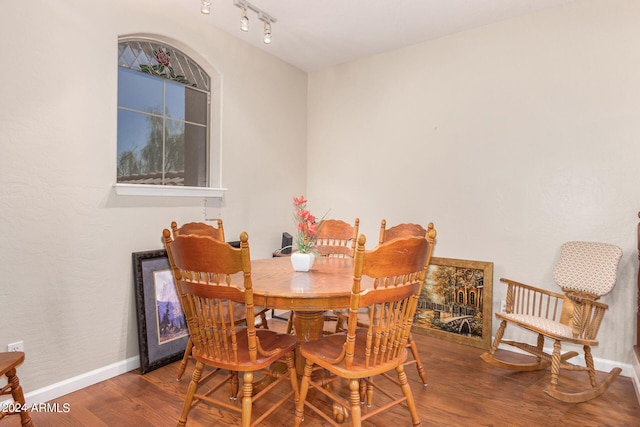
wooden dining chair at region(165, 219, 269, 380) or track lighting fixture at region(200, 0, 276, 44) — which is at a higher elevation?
track lighting fixture at region(200, 0, 276, 44)

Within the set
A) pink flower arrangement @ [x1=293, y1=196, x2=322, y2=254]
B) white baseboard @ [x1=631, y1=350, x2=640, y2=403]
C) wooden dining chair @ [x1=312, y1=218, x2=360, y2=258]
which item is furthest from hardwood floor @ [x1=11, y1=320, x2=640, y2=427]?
wooden dining chair @ [x1=312, y1=218, x2=360, y2=258]

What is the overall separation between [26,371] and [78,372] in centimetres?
31

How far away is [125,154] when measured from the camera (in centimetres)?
285

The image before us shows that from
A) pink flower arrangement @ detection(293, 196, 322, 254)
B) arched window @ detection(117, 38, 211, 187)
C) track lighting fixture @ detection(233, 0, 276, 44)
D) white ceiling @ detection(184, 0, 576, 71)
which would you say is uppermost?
white ceiling @ detection(184, 0, 576, 71)

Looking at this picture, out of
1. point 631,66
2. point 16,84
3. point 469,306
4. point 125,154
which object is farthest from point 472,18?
point 16,84

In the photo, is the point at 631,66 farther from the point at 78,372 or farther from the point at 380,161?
the point at 78,372

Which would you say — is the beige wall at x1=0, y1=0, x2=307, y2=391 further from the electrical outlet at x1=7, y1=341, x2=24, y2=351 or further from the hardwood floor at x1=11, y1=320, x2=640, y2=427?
the hardwood floor at x1=11, y1=320, x2=640, y2=427

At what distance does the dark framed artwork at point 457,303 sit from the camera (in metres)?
3.20

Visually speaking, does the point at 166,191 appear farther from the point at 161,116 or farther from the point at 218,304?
the point at 218,304

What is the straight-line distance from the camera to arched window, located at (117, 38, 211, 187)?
2.84 meters

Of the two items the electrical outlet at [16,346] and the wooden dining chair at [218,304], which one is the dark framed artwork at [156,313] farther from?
the wooden dining chair at [218,304]

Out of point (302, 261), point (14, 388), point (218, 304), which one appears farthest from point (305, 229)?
point (14, 388)

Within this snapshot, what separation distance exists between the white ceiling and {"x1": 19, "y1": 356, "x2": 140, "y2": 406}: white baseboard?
9.19 ft

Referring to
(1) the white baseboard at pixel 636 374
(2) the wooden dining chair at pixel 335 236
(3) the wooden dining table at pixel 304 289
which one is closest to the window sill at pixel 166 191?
(3) the wooden dining table at pixel 304 289
